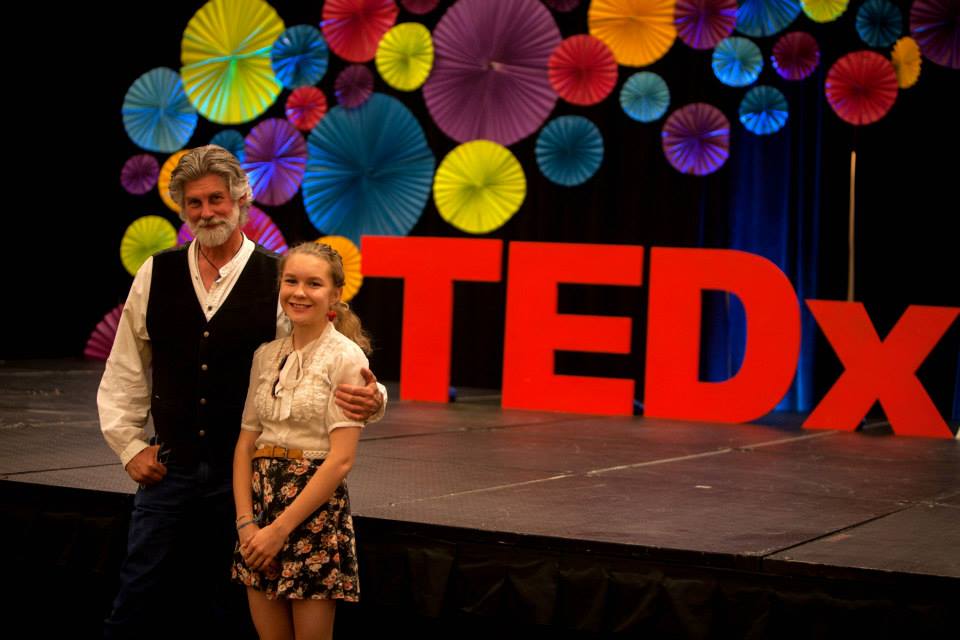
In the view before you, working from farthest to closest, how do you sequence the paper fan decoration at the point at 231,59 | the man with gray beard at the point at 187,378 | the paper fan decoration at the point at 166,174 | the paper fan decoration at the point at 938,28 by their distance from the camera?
1. the paper fan decoration at the point at 166,174
2. the paper fan decoration at the point at 231,59
3. the paper fan decoration at the point at 938,28
4. the man with gray beard at the point at 187,378

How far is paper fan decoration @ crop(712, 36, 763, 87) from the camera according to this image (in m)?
6.23

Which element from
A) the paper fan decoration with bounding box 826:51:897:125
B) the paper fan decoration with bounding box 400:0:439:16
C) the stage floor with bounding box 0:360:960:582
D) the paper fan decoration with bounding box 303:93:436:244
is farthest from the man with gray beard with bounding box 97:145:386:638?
the paper fan decoration with bounding box 400:0:439:16

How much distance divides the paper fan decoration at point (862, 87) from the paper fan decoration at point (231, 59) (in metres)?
3.15

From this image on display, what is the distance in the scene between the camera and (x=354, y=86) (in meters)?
7.29

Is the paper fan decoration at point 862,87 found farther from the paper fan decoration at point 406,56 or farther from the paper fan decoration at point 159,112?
→ the paper fan decoration at point 159,112

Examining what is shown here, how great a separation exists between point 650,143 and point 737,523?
3.93 meters

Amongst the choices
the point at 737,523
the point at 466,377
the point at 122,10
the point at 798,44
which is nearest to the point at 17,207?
the point at 122,10

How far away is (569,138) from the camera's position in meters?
6.67

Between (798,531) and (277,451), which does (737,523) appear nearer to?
(798,531)

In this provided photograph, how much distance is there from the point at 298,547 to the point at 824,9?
454 cm

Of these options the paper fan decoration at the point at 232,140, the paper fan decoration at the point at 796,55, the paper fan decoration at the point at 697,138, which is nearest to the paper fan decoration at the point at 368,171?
the paper fan decoration at the point at 232,140

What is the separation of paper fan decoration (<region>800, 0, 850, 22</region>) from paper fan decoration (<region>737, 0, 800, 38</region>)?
0.09 meters

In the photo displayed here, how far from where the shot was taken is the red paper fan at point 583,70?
649cm

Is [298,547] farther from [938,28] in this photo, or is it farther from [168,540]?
[938,28]
